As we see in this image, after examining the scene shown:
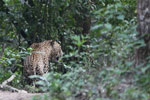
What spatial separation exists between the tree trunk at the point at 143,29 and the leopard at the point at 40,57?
3.16 metres

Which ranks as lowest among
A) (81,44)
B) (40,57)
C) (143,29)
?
(40,57)

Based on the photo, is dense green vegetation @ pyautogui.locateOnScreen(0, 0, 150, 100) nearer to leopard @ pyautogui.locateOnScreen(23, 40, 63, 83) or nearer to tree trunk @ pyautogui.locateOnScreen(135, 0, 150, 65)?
tree trunk @ pyautogui.locateOnScreen(135, 0, 150, 65)

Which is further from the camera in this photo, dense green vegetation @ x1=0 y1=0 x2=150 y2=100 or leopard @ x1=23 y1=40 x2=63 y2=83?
leopard @ x1=23 y1=40 x2=63 y2=83

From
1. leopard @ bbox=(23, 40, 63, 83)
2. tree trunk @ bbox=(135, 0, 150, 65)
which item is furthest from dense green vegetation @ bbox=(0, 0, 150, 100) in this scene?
leopard @ bbox=(23, 40, 63, 83)

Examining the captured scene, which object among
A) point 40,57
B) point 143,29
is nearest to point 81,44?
point 143,29

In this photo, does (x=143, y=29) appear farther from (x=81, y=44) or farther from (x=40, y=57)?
(x=40, y=57)

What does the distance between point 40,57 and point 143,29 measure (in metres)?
4.03

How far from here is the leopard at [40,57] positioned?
21.2ft

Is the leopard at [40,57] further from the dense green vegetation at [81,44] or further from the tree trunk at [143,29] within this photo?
the tree trunk at [143,29]

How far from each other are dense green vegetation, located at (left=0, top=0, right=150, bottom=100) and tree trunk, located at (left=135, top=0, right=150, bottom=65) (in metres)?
0.07

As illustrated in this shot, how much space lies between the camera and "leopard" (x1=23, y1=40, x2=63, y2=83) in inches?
255

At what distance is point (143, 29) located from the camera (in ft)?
10.3

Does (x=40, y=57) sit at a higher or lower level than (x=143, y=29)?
lower

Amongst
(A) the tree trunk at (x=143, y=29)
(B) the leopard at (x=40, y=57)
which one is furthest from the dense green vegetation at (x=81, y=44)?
(B) the leopard at (x=40, y=57)
